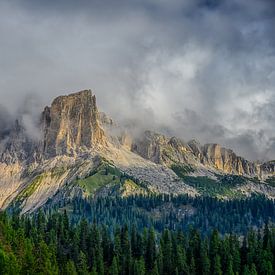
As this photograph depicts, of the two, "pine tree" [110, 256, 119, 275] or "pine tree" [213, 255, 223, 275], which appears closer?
"pine tree" [110, 256, 119, 275]

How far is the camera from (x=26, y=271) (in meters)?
152

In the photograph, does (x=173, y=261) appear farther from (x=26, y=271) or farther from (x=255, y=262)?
(x=26, y=271)

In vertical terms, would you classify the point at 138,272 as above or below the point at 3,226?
below

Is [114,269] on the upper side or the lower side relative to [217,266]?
lower

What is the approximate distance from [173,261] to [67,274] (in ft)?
139

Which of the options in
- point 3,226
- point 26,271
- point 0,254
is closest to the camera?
point 0,254

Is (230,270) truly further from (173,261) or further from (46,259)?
(46,259)

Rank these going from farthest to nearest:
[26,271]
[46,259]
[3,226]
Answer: [3,226] → [46,259] → [26,271]

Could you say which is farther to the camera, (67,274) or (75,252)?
(75,252)

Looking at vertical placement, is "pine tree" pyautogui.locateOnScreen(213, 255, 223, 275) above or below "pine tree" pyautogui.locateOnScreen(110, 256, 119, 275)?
above

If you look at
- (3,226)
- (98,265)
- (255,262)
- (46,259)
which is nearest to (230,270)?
(255,262)

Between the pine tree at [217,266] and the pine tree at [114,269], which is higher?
the pine tree at [217,266]

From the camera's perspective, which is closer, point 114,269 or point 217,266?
point 114,269

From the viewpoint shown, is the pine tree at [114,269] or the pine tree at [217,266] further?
the pine tree at [217,266]
